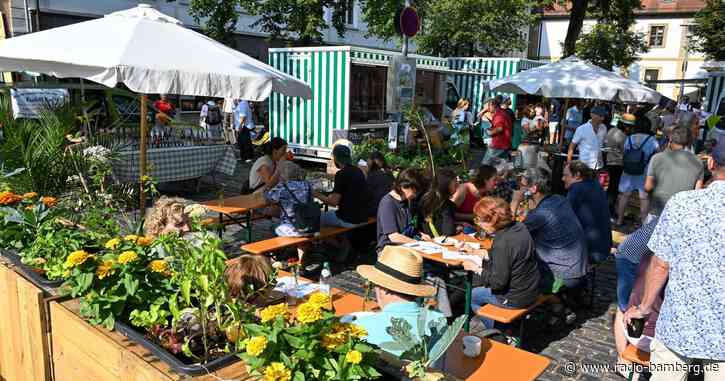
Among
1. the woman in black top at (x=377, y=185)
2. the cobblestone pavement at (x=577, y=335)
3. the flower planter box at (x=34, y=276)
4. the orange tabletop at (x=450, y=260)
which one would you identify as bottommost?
the cobblestone pavement at (x=577, y=335)

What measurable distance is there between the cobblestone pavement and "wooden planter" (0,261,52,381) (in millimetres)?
3188

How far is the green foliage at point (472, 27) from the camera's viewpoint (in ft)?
76.2

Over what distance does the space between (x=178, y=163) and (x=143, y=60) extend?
507cm

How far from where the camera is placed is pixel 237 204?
6.34 m

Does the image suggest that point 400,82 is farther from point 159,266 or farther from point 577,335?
point 159,266

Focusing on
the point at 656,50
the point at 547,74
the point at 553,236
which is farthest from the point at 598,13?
the point at 656,50

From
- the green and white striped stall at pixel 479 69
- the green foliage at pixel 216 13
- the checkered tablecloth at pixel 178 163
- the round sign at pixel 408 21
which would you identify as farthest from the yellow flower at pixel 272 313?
the green foliage at pixel 216 13

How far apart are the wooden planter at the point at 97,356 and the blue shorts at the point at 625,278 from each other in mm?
3055

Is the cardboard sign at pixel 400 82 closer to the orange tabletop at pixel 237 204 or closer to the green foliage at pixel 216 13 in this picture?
the orange tabletop at pixel 237 204

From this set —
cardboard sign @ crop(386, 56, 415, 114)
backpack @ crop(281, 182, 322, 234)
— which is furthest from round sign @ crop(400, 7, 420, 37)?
backpack @ crop(281, 182, 322, 234)

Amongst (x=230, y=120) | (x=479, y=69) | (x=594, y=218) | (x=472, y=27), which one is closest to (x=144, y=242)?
(x=594, y=218)

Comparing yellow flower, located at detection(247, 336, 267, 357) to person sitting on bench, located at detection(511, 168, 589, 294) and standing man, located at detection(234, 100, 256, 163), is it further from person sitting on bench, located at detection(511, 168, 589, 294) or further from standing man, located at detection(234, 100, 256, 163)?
standing man, located at detection(234, 100, 256, 163)

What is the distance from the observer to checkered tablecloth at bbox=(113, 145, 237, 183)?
822 centimetres

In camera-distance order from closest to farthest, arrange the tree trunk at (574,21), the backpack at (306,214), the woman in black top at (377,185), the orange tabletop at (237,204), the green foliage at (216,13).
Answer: the backpack at (306,214) → the orange tabletop at (237,204) → the woman in black top at (377,185) → the tree trunk at (574,21) → the green foliage at (216,13)
